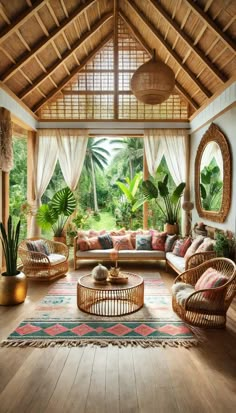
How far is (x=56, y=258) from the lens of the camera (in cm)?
612

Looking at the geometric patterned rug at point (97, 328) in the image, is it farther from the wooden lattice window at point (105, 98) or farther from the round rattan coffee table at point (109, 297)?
the wooden lattice window at point (105, 98)

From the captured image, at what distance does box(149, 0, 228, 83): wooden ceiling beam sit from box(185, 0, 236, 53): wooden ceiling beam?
77 cm

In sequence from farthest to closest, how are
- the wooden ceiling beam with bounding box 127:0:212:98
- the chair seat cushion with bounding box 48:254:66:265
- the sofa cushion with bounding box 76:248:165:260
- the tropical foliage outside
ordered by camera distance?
the tropical foliage outside < the sofa cushion with bounding box 76:248:165:260 < the wooden ceiling beam with bounding box 127:0:212:98 < the chair seat cushion with bounding box 48:254:66:265

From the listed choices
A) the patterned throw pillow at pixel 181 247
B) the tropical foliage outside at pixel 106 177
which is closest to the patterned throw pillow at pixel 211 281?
the patterned throw pillow at pixel 181 247

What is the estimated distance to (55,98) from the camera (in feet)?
26.1

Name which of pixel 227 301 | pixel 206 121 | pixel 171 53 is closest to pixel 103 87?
pixel 171 53

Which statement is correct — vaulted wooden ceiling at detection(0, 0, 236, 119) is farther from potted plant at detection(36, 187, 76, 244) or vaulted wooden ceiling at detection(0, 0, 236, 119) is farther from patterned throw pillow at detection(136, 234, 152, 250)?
patterned throw pillow at detection(136, 234, 152, 250)

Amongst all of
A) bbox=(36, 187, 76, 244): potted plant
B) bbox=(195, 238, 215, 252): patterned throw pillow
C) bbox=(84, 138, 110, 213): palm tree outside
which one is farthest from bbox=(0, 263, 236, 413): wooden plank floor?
bbox=(84, 138, 110, 213): palm tree outside

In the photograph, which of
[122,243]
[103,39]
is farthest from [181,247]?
[103,39]

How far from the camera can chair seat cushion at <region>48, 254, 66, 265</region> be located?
5.96m

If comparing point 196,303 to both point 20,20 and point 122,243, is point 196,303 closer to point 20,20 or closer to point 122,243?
point 122,243

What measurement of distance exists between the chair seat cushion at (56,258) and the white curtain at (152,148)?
3.14m

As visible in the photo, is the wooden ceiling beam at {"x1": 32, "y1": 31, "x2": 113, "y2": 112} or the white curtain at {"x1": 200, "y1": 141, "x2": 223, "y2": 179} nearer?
the white curtain at {"x1": 200, "y1": 141, "x2": 223, "y2": 179}

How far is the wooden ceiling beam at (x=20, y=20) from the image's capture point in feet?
16.0
